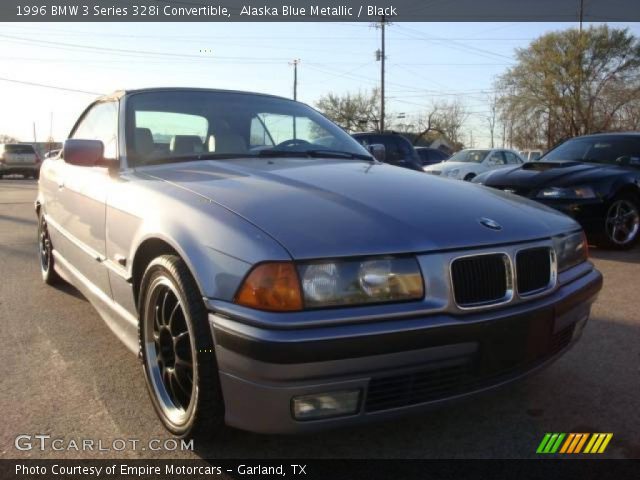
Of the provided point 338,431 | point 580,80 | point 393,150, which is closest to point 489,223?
point 338,431

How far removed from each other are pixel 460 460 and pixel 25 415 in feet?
6.23

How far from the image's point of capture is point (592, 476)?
201cm

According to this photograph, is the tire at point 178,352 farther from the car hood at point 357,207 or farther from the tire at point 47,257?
the tire at point 47,257

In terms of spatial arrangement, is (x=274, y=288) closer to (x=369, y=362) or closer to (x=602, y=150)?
(x=369, y=362)

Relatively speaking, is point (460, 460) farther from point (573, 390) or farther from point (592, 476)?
point (573, 390)

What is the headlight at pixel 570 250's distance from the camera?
238 cm

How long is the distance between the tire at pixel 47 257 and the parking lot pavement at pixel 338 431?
30.1 inches

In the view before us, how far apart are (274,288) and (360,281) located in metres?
0.29

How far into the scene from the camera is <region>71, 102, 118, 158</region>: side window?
327 centimetres

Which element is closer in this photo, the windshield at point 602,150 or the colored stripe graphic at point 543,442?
the colored stripe graphic at point 543,442

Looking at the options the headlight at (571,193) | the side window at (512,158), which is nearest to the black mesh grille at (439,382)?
the headlight at (571,193)

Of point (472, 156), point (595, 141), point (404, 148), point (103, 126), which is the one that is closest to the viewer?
point (103, 126)

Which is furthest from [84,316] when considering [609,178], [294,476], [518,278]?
[609,178]

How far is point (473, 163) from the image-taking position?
50.5ft
